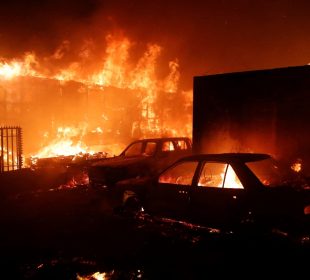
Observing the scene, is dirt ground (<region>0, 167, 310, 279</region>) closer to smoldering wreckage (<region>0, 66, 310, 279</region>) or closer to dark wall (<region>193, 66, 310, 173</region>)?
smoldering wreckage (<region>0, 66, 310, 279</region>)

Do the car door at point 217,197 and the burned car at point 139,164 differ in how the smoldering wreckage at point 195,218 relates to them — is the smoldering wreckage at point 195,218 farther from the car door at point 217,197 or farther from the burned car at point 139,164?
the burned car at point 139,164

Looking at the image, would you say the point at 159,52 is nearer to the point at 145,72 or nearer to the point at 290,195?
the point at 145,72

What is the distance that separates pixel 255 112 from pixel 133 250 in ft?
24.1

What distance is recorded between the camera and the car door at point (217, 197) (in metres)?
5.93

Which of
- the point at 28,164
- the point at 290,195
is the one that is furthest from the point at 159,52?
the point at 290,195

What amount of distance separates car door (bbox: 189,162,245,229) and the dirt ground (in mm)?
328

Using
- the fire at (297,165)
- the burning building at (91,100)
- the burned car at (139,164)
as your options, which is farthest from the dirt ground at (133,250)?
the burning building at (91,100)

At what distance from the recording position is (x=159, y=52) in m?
31.5

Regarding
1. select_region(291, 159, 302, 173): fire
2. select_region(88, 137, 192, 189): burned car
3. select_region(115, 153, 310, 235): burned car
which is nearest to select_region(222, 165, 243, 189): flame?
select_region(115, 153, 310, 235): burned car

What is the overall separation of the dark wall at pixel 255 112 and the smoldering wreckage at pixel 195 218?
1.3 inches

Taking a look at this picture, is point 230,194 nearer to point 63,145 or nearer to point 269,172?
point 269,172

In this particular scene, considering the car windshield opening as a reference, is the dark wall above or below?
above

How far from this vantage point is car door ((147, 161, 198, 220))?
686 centimetres

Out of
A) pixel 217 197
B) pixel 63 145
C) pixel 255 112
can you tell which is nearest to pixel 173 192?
pixel 217 197
